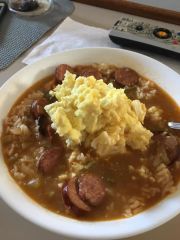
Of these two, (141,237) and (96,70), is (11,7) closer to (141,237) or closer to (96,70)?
(96,70)

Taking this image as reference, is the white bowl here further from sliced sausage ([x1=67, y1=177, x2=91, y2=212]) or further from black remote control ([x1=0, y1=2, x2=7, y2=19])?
black remote control ([x1=0, y1=2, x2=7, y2=19])

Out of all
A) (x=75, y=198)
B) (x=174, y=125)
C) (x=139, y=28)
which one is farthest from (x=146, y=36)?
(x=75, y=198)

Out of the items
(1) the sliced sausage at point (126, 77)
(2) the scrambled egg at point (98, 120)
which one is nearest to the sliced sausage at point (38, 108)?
(2) the scrambled egg at point (98, 120)

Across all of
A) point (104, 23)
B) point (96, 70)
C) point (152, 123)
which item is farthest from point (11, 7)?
point (152, 123)

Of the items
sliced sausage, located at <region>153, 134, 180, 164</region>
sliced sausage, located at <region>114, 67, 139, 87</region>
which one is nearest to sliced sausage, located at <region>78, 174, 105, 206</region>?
sliced sausage, located at <region>153, 134, 180, 164</region>

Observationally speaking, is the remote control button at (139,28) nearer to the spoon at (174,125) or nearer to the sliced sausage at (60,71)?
the sliced sausage at (60,71)
